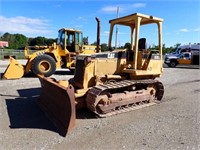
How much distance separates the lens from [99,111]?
245 inches

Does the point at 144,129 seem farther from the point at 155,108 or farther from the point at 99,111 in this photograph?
the point at 155,108

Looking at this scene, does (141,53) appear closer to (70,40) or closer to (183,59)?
(70,40)

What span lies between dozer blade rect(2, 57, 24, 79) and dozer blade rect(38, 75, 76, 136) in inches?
230

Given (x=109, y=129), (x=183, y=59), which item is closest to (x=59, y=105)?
(x=109, y=129)

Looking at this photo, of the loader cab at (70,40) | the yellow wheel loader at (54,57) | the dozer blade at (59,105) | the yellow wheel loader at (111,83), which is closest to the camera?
the dozer blade at (59,105)

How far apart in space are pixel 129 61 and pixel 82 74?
1.56 meters

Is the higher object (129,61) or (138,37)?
(138,37)

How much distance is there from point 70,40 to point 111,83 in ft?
26.2

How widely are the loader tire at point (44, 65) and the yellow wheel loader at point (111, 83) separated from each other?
5.63m

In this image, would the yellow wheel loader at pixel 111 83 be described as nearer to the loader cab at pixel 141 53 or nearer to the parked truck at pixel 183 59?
the loader cab at pixel 141 53

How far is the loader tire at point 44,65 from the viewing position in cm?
1278

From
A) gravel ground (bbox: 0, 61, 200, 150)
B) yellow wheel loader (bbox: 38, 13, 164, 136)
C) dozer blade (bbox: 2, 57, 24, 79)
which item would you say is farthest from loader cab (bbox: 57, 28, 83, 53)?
gravel ground (bbox: 0, 61, 200, 150)

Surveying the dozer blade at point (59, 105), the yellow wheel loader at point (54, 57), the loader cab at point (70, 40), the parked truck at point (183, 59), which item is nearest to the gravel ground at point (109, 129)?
the dozer blade at point (59, 105)

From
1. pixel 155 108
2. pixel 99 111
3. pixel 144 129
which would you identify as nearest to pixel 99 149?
pixel 144 129
